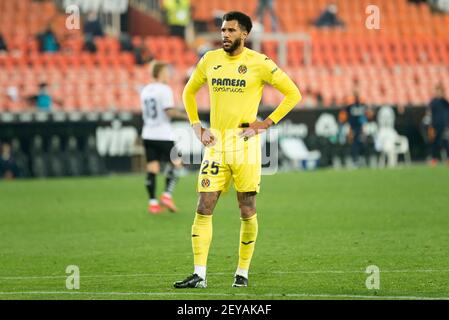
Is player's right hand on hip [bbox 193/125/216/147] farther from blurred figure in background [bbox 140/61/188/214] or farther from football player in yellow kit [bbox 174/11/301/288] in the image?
blurred figure in background [bbox 140/61/188/214]

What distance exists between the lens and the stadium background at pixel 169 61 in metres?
26.6

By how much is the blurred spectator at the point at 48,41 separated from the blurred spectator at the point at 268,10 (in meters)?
6.67

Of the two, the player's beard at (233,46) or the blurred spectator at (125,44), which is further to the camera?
the blurred spectator at (125,44)

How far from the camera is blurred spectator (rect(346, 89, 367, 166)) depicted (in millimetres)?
27391

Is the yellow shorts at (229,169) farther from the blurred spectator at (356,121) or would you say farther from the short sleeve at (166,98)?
the blurred spectator at (356,121)

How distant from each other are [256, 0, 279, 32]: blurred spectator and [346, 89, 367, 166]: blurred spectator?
658cm

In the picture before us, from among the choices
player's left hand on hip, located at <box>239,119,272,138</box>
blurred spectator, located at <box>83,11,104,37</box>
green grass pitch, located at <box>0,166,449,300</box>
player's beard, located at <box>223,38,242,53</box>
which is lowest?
green grass pitch, located at <box>0,166,449,300</box>

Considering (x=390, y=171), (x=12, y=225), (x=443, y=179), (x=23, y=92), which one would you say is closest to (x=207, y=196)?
(x=12, y=225)

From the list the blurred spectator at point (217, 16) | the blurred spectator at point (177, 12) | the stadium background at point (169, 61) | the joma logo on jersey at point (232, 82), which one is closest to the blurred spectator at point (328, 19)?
the stadium background at point (169, 61)

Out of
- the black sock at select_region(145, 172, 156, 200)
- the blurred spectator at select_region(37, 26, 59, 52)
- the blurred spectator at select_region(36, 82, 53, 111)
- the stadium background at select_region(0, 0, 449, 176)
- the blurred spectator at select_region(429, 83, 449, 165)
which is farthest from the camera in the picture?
the blurred spectator at select_region(37, 26, 59, 52)

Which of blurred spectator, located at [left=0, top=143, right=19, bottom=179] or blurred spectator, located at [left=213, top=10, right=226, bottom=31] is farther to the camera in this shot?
blurred spectator, located at [left=213, top=10, right=226, bottom=31]

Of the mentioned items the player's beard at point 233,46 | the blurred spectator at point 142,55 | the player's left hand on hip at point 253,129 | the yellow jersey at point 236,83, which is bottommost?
the player's left hand on hip at point 253,129

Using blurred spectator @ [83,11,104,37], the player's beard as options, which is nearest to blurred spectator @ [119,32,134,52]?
blurred spectator @ [83,11,104,37]

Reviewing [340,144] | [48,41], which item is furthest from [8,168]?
[340,144]
